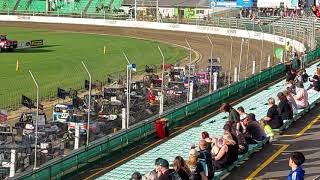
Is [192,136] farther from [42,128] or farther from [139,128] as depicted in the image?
[42,128]

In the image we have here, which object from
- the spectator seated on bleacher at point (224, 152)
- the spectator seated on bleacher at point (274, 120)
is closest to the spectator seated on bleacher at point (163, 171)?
the spectator seated on bleacher at point (224, 152)

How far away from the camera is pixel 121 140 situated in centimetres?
1786

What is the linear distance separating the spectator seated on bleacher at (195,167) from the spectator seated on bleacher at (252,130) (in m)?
3.99

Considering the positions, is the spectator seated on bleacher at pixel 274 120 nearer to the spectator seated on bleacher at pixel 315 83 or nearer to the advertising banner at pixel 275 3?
the spectator seated on bleacher at pixel 315 83

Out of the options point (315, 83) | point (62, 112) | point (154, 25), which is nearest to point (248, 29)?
point (154, 25)

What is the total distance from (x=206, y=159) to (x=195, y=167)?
57cm

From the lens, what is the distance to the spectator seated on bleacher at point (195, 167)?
40.3 ft

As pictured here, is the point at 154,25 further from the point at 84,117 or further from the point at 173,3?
the point at 84,117

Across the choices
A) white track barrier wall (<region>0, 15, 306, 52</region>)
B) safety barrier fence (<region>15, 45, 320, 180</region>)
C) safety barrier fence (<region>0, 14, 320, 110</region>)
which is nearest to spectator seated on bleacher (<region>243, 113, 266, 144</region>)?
safety barrier fence (<region>15, 45, 320, 180</region>)

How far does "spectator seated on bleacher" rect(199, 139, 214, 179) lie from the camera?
1278 cm

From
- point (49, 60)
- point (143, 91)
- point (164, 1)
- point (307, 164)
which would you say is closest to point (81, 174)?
point (307, 164)

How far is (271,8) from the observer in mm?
84000

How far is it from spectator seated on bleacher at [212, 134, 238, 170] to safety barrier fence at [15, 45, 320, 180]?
362cm

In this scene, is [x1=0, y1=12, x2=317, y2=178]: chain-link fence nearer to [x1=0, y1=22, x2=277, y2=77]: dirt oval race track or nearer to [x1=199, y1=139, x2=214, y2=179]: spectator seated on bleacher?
[x1=199, y1=139, x2=214, y2=179]: spectator seated on bleacher
